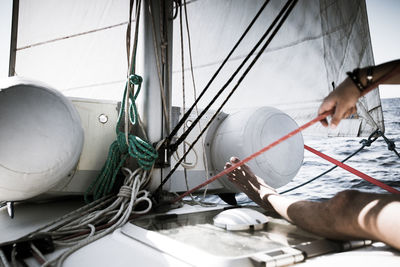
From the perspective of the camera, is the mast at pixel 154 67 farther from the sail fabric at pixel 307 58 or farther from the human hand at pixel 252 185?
the sail fabric at pixel 307 58

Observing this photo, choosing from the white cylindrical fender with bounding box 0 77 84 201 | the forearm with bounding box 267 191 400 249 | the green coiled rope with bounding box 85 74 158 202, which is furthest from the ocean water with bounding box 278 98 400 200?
the white cylindrical fender with bounding box 0 77 84 201

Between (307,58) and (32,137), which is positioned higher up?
(307,58)

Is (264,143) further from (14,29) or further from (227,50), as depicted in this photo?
(14,29)

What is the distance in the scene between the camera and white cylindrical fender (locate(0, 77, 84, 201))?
0.80 metres

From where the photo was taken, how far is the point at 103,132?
47.3 inches

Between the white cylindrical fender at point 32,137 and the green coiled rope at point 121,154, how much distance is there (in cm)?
17

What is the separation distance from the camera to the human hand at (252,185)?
3.02 ft

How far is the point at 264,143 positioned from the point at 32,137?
863 millimetres

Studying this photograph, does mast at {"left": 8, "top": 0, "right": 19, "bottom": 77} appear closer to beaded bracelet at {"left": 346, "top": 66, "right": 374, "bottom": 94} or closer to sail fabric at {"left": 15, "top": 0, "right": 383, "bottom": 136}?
sail fabric at {"left": 15, "top": 0, "right": 383, "bottom": 136}

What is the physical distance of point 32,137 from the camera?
83 cm

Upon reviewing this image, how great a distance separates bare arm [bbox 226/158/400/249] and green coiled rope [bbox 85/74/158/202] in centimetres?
52

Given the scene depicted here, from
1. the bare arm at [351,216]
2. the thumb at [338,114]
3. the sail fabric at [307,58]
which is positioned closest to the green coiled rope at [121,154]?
the bare arm at [351,216]

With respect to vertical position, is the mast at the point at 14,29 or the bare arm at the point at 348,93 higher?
the mast at the point at 14,29

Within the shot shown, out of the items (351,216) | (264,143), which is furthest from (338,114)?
(264,143)
